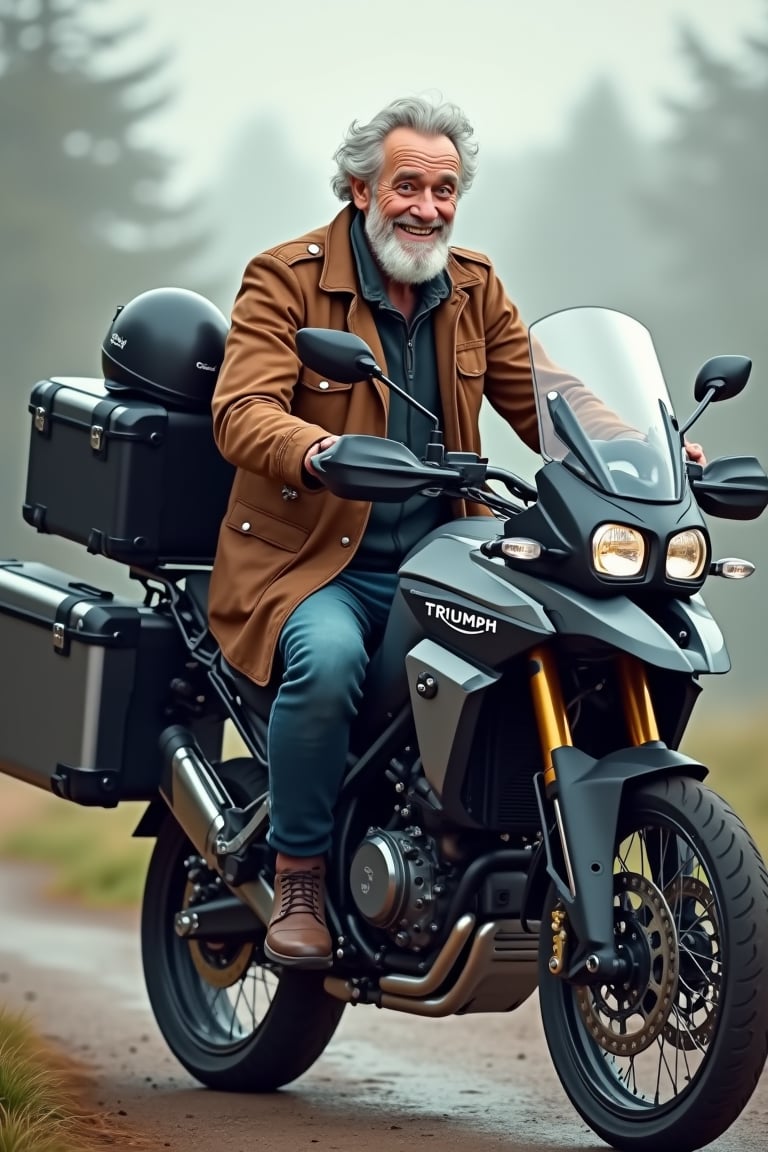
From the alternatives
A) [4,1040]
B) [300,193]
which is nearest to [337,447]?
[4,1040]

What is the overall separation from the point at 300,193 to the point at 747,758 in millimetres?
23238

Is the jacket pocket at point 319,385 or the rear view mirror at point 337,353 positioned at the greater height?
the jacket pocket at point 319,385

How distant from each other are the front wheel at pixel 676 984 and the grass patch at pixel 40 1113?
3.32 feet

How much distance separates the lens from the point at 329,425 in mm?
4887

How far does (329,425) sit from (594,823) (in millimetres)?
1305

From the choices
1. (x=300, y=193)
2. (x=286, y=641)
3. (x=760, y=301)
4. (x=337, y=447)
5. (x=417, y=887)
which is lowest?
(x=417, y=887)

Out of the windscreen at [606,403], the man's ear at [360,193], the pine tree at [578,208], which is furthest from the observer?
the pine tree at [578,208]

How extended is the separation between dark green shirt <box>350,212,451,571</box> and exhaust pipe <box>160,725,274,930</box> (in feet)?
2.42

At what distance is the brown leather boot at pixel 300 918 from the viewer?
15.3 ft

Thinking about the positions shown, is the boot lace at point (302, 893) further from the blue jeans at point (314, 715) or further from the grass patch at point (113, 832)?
the grass patch at point (113, 832)

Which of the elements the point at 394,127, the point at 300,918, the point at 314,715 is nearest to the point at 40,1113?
the point at 300,918

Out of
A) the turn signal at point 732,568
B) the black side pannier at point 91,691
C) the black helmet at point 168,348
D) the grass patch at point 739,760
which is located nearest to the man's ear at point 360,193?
the black helmet at point 168,348

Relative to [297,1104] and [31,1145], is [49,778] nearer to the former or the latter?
[297,1104]

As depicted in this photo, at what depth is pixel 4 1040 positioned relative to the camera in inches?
202
